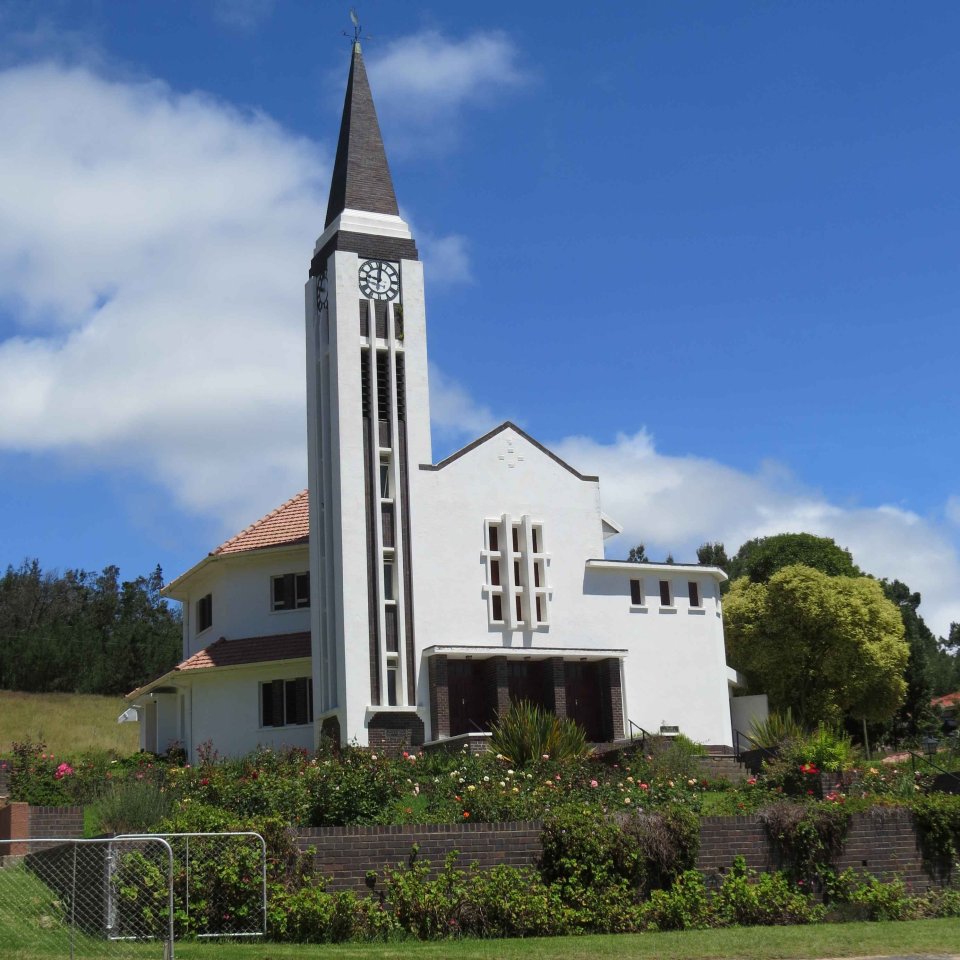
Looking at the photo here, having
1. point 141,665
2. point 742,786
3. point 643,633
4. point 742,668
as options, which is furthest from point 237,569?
point 141,665

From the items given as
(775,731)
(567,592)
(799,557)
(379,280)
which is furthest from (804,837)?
(799,557)

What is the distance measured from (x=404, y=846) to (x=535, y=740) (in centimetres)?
1023

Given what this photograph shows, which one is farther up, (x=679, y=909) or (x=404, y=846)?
(x=404, y=846)

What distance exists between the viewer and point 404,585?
1400 inches

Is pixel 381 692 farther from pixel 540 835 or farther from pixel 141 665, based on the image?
pixel 141 665

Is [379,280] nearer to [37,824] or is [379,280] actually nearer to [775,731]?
[775,731]

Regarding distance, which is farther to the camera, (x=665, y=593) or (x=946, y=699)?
(x=946, y=699)

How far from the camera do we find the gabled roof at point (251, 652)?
37.9m

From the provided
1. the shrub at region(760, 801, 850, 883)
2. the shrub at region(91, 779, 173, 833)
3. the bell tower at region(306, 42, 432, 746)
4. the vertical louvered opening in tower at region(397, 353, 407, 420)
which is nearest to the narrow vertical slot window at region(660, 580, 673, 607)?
the bell tower at region(306, 42, 432, 746)

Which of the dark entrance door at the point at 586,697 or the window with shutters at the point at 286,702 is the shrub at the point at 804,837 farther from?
the window with shutters at the point at 286,702

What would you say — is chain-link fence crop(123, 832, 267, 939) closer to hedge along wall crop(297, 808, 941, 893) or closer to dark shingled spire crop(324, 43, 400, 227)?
hedge along wall crop(297, 808, 941, 893)

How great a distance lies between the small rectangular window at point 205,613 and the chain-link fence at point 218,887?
2651 cm

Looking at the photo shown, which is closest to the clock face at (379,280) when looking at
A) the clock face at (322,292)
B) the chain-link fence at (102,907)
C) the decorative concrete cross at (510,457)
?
the clock face at (322,292)

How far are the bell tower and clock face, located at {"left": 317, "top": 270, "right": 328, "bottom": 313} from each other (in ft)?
0.19
